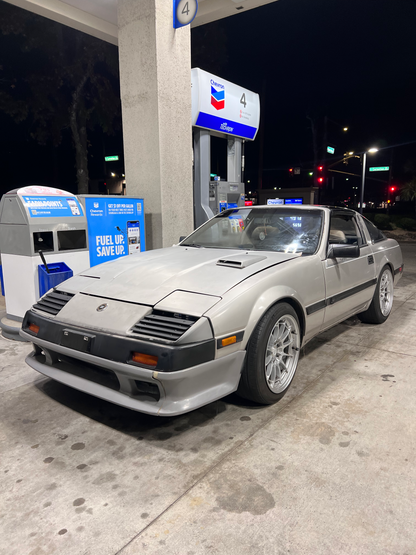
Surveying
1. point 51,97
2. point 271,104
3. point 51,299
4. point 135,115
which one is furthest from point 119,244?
point 271,104

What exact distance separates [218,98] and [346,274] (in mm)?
4749

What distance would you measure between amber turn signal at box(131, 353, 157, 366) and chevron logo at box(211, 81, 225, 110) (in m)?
5.87

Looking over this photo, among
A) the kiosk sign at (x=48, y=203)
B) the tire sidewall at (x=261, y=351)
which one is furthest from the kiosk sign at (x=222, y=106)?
the tire sidewall at (x=261, y=351)

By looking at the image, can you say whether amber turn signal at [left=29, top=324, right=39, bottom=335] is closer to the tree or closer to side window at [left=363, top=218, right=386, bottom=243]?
side window at [left=363, top=218, right=386, bottom=243]

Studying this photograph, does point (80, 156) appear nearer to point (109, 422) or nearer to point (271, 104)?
point (109, 422)

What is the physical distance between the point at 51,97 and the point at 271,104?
28245 mm

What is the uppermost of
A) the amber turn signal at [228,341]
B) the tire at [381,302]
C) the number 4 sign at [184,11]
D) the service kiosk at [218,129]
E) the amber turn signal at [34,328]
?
the number 4 sign at [184,11]

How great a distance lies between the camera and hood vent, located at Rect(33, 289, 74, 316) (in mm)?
2834

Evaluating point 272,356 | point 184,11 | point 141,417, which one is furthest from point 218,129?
point 141,417

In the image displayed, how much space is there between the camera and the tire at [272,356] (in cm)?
254

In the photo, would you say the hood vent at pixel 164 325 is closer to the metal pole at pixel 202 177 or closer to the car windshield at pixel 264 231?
the car windshield at pixel 264 231

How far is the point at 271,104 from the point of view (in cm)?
4028

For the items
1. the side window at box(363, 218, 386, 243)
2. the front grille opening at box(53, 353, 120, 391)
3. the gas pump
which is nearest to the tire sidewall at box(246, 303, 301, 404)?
the front grille opening at box(53, 353, 120, 391)

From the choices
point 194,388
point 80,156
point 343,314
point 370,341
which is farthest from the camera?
point 80,156
